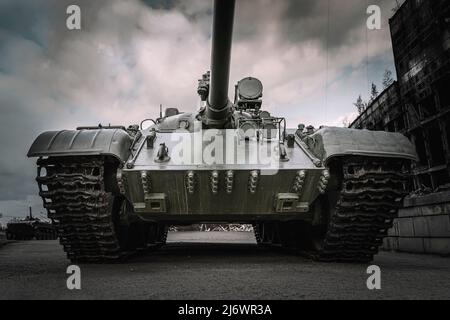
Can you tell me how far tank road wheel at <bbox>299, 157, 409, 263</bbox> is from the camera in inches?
253

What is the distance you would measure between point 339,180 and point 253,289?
11.0ft

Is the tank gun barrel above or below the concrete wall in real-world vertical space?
above

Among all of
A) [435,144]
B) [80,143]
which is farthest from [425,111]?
[80,143]

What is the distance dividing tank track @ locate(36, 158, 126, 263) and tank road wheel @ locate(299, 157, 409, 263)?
340cm

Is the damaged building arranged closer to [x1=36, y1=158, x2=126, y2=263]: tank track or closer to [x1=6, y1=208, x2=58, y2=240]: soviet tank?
[x1=36, y1=158, x2=126, y2=263]: tank track

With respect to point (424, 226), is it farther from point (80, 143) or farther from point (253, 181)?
point (80, 143)

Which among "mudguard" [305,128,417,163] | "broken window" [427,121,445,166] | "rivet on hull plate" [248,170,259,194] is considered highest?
"broken window" [427,121,445,166]

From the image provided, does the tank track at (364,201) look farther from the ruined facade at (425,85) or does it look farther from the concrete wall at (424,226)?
the ruined facade at (425,85)

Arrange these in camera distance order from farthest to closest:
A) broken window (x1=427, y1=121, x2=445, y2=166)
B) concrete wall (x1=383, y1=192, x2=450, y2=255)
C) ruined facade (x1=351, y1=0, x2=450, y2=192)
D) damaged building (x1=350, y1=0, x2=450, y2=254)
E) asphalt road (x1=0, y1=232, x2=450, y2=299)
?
broken window (x1=427, y1=121, x2=445, y2=166) < ruined facade (x1=351, y1=0, x2=450, y2=192) < damaged building (x1=350, y1=0, x2=450, y2=254) < concrete wall (x1=383, y1=192, x2=450, y2=255) < asphalt road (x1=0, y1=232, x2=450, y2=299)

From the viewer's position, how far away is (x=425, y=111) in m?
12.0

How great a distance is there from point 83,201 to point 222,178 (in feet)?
6.76

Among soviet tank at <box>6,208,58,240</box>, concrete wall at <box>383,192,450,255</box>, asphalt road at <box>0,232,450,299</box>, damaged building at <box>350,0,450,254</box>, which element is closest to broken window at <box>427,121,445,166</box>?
damaged building at <box>350,0,450,254</box>

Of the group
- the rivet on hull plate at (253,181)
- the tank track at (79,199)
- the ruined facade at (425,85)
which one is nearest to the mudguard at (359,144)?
the rivet on hull plate at (253,181)
